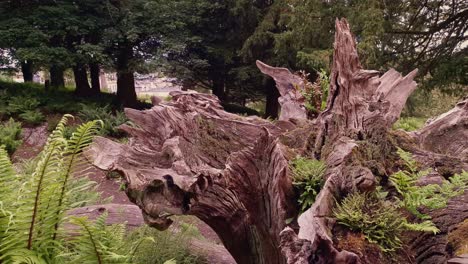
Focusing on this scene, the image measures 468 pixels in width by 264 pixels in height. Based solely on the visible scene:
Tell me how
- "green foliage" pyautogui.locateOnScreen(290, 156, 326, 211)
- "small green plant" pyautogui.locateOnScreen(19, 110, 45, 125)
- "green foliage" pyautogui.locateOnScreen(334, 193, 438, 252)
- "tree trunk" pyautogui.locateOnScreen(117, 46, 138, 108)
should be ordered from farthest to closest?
1. "tree trunk" pyautogui.locateOnScreen(117, 46, 138, 108)
2. "small green plant" pyautogui.locateOnScreen(19, 110, 45, 125)
3. "green foliage" pyautogui.locateOnScreen(290, 156, 326, 211)
4. "green foliage" pyautogui.locateOnScreen(334, 193, 438, 252)

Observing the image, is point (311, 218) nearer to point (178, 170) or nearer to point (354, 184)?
point (354, 184)

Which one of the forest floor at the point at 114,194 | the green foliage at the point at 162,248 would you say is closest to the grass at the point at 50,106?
the forest floor at the point at 114,194

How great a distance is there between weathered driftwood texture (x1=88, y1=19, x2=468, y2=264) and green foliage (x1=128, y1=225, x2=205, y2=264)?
766 millimetres

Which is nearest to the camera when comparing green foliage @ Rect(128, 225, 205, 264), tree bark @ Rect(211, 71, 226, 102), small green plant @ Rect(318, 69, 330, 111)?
green foliage @ Rect(128, 225, 205, 264)

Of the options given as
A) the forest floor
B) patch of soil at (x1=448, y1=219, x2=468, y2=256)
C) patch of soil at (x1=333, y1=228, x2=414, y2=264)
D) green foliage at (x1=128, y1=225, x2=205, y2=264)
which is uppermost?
patch of soil at (x1=333, y1=228, x2=414, y2=264)

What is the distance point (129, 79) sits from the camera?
1571 cm

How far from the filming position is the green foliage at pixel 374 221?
2.38 meters

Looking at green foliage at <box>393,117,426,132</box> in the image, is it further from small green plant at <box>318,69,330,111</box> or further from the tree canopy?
small green plant at <box>318,69,330,111</box>

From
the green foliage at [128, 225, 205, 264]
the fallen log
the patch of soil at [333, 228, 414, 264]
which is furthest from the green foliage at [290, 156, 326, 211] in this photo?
the fallen log

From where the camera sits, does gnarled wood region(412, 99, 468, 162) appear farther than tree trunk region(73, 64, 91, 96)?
No

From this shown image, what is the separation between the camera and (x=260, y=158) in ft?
10.8

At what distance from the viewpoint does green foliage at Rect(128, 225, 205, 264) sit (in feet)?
13.9

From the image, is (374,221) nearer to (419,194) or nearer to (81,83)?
(419,194)

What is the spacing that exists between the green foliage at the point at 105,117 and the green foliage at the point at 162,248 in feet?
25.9
